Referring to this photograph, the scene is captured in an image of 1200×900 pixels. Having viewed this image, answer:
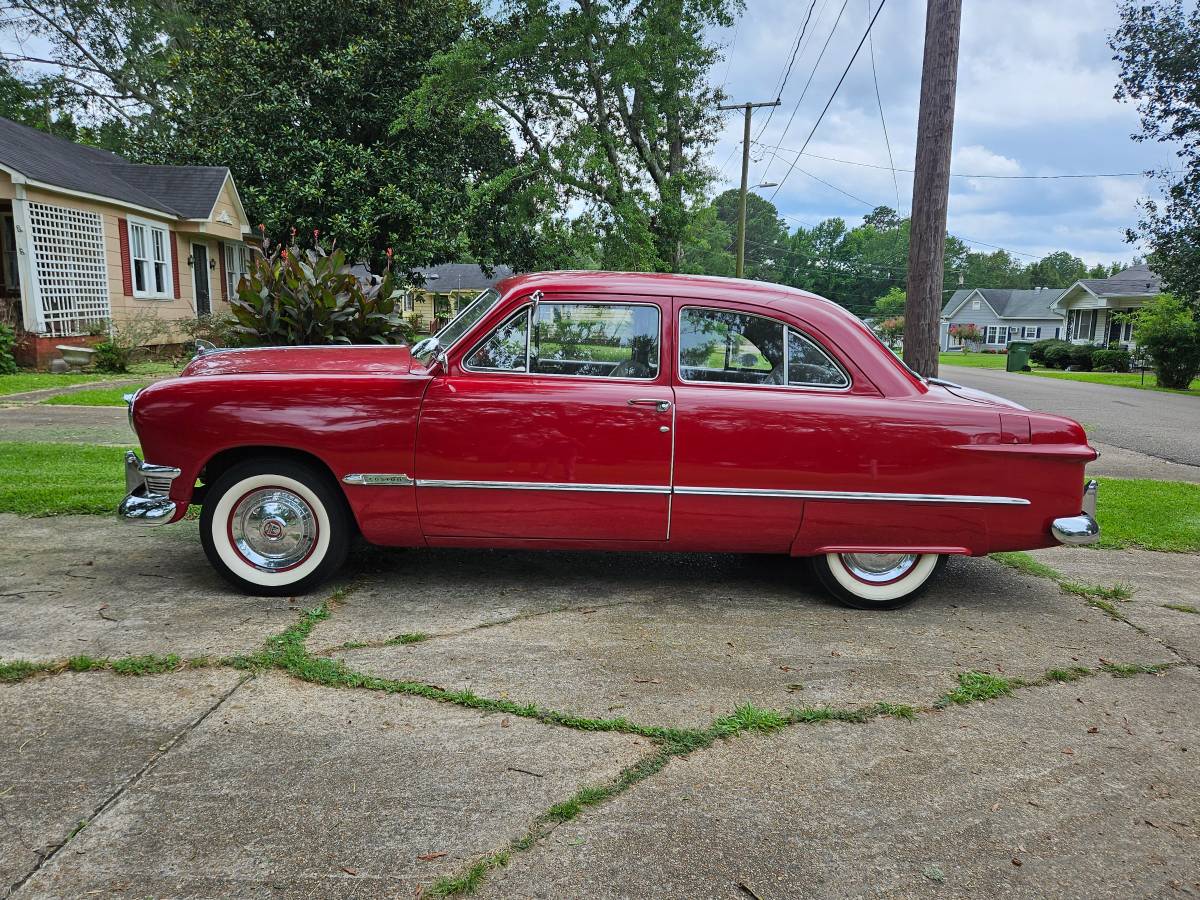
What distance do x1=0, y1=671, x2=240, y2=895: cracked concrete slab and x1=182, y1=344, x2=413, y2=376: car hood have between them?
1698mm

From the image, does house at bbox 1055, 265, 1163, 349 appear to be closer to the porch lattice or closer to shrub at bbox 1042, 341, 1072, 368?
shrub at bbox 1042, 341, 1072, 368

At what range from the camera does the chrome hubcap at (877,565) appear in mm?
4438

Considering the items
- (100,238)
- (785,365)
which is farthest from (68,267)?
(785,365)

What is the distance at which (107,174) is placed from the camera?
65.1 ft

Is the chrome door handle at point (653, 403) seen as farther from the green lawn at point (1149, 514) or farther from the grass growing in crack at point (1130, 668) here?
the green lawn at point (1149, 514)

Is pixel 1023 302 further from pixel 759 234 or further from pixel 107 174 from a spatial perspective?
pixel 107 174

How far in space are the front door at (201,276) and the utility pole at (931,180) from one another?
69.3 ft

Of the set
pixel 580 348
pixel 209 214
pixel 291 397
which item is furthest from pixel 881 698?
pixel 209 214

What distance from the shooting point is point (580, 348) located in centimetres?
434

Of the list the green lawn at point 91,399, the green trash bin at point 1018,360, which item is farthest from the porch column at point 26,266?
the green trash bin at point 1018,360

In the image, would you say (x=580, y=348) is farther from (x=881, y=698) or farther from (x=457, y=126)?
(x=457, y=126)

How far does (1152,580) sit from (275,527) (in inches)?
207

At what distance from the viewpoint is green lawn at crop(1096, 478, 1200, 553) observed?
600cm

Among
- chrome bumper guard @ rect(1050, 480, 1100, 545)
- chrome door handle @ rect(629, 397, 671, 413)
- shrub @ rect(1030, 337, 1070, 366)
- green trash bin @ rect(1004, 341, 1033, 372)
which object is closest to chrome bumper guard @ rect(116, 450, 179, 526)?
chrome door handle @ rect(629, 397, 671, 413)
